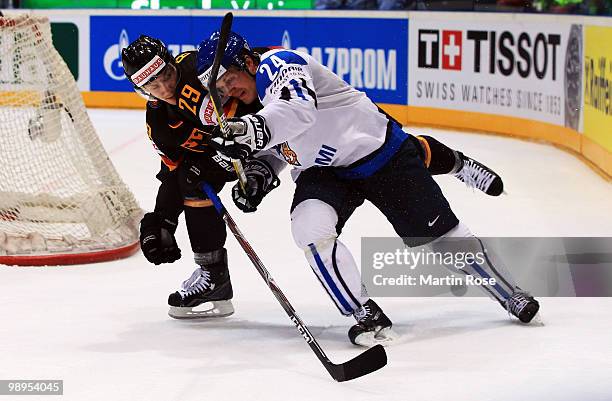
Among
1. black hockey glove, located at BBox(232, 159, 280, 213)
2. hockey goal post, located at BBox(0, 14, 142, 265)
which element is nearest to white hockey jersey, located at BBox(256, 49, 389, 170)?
black hockey glove, located at BBox(232, 159, 280, 213)

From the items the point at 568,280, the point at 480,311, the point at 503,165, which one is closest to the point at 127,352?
the point at 480,311

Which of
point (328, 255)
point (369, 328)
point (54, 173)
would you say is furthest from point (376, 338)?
point (54, 173)

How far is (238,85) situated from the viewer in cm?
380

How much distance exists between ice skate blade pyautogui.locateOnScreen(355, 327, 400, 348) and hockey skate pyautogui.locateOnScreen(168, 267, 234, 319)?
2.30 ft

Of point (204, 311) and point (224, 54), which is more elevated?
point (224, 54)

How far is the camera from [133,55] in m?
3.86

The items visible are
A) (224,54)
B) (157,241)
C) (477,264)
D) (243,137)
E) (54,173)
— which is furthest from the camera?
(54,173)

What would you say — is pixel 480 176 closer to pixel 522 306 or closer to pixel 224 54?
pixel 522 306

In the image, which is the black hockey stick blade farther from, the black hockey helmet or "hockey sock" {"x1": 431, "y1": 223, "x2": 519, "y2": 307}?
the black hockey helmet

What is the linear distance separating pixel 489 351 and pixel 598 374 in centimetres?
38

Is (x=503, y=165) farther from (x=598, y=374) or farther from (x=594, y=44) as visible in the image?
(x=598, y=374)

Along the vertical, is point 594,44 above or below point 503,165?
above

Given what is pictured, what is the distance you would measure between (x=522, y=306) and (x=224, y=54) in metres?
1.23
